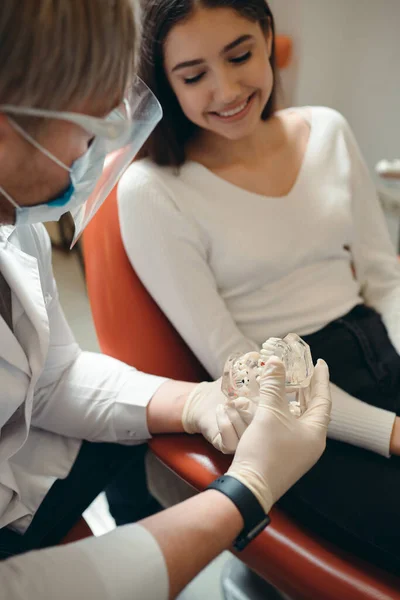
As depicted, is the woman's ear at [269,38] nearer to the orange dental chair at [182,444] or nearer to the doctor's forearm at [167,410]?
the orange dental chair at [182,444]

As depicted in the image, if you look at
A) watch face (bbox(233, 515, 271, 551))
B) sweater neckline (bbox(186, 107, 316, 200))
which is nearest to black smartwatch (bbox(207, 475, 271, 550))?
watch face (bbox(233, 515, 271, 551))

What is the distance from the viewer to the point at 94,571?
0.59 meters

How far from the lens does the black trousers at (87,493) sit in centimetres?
84

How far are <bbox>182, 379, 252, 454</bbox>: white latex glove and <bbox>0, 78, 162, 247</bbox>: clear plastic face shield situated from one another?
0.36 m

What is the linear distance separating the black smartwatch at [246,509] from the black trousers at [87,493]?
332 millimetres

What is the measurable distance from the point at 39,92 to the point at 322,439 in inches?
24.3

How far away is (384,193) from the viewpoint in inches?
81.1

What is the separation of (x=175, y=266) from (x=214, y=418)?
0.30 meters

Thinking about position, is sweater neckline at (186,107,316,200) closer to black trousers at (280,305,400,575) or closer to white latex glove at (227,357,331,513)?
black trousers at (280,305,400,575)

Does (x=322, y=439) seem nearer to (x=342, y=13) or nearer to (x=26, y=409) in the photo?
(x=26, y=409)

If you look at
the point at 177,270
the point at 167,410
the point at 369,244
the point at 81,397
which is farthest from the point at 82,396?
the point at 369,244

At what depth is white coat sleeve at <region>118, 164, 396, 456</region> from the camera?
3.29 ft

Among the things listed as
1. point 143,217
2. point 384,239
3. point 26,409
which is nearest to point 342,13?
point 384,239

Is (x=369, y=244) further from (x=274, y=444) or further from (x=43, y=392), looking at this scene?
(x=43, y=392)
